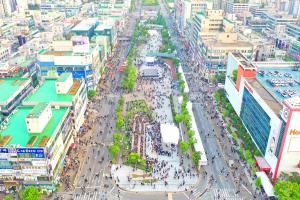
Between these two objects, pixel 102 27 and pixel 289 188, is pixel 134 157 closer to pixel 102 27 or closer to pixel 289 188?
pixel 289 188

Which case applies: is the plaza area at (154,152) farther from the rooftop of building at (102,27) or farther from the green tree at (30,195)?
the rooftop of building at (102,27)

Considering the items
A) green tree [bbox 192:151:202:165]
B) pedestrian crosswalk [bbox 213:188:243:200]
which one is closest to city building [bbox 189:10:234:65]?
green tree [bbox 192:151:202:165]

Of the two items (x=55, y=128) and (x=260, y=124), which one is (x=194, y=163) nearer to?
A: (x=260, y=124)

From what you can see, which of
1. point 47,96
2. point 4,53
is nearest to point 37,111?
point 47,96

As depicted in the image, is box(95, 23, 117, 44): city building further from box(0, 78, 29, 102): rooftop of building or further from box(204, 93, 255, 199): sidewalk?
box(204, 93, 255, 199): sidewalk

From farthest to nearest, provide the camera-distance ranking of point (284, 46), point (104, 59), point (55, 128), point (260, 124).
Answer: point (284, 46) < point (104, 59) < point (260, 124) < point (55, 128)

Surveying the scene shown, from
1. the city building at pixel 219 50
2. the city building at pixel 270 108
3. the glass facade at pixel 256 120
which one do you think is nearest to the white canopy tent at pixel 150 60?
the city building at pixel 219 50

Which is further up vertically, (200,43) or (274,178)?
(200,43)

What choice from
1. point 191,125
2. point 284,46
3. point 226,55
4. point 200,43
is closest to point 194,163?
point 191,125
